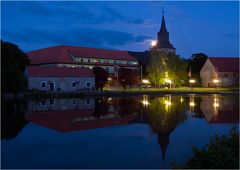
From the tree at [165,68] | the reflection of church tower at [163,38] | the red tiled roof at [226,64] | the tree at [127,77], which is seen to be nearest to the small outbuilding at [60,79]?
the tree at [127,77]

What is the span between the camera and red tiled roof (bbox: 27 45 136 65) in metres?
60.0

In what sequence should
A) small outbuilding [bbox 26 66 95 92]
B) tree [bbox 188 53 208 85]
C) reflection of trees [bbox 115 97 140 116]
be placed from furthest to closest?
tree [bbox 188 53 208 85], small outbuilding [bbox 26 66 95 92], reflection of trees [bbox 115 97 140 116]

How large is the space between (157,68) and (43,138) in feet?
128

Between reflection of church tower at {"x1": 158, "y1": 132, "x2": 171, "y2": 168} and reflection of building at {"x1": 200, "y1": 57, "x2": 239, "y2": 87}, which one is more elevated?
reflection of building at {"x1": 200, "y1": 57, "x2": 239, "y2": 87}

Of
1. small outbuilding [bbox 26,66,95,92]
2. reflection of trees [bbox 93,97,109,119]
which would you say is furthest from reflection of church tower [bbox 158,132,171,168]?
small outbuilding [bbox 26,66,95,92]

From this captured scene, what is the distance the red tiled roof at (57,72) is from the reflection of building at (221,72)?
2477cm

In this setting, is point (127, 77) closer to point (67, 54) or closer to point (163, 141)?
point (67, 54)

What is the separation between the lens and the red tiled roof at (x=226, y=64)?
58675mm

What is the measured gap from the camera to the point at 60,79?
4350 centimetres

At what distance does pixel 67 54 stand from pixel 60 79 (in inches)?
757

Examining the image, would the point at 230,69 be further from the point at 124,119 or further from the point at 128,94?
the point at 124,119

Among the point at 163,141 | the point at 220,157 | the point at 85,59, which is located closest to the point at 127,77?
the point at 85,59

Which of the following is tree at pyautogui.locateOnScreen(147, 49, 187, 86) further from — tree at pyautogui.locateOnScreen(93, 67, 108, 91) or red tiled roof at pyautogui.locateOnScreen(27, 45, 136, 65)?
red tiled roof at pyautogui.locateOnScreen(27, 45, 136, 65)

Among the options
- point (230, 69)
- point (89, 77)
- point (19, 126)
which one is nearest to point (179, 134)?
point (19, 126)
